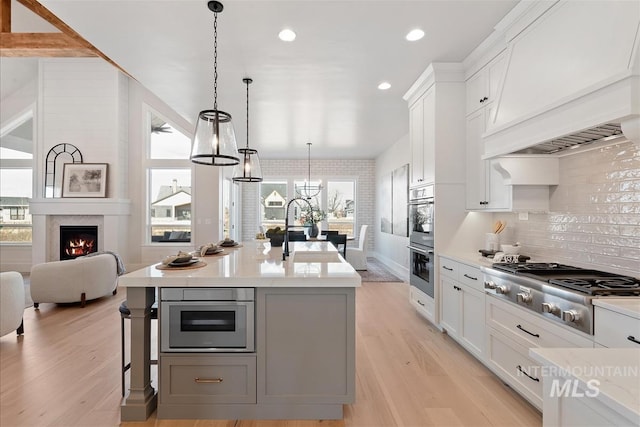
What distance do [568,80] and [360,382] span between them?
248 cm

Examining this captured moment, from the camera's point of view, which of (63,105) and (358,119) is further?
(63,105)

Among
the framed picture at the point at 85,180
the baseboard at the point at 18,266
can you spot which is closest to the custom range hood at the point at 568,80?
the framed picture at the point at 85,180

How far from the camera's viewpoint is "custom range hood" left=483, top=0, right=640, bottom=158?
149 centimetres

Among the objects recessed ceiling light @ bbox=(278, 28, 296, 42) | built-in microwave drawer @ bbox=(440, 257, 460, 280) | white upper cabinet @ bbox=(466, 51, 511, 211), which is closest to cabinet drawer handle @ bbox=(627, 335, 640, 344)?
white upper cabinet @ bbox=(466, 51, 511, 211)

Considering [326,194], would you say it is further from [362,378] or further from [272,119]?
[362,378]

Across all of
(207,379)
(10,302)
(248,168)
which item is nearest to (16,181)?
(10,302)

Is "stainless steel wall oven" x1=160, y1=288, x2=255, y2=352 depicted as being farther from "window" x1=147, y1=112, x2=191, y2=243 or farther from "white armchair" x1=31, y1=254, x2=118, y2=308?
"window" x1=147, y1=112, x2=191, y2=243

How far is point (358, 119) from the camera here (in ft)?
17.3

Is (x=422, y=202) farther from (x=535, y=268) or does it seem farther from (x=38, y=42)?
(x=38, y=42)

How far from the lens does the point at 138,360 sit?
1.97 m

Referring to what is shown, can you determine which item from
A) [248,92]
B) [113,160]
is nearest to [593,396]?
[248,92]

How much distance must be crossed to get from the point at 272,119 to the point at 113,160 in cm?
369

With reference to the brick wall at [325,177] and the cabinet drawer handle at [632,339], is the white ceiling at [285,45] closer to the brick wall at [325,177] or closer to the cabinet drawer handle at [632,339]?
the cabinet drawer handle at [632,339]

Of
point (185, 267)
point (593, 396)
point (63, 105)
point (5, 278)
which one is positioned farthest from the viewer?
point (63, 105)
